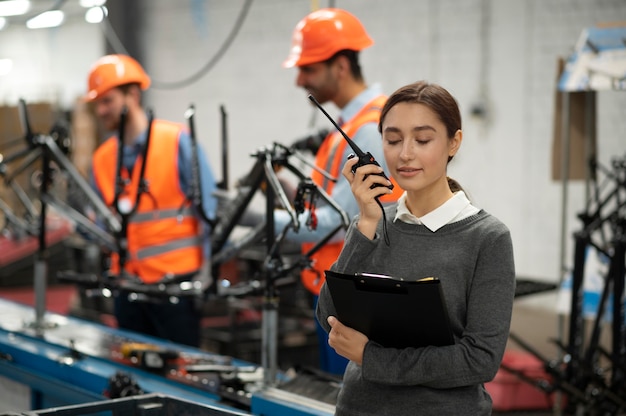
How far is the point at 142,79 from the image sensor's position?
4.32 metres

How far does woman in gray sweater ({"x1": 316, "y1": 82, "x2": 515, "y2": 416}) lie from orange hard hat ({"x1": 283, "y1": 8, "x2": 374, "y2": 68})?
1.28 meters

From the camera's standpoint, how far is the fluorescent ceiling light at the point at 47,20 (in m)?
11.3

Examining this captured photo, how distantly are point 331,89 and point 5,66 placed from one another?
414 inches

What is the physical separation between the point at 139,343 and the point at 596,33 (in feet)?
8.26

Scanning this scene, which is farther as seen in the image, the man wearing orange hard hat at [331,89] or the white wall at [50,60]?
the white wall at [50,60]

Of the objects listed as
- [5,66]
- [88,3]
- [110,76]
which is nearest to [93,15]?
[88,3]

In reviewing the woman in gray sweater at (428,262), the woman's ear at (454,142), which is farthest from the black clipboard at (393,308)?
the woman's ear at (454,142)

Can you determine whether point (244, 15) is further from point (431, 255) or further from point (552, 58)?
point (431, 255)

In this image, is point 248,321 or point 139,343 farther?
point 248,321

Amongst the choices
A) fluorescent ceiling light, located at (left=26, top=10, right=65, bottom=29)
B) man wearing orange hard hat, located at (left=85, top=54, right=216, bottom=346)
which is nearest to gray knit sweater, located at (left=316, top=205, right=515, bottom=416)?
man wearing orange hard hat, located at (left=85, top=54, right=216, bottom=346)

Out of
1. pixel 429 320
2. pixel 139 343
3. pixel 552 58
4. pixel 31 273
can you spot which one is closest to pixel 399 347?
pixel 429 320

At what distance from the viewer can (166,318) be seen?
160 inches

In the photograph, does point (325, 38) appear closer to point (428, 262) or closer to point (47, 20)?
point (428, 262)

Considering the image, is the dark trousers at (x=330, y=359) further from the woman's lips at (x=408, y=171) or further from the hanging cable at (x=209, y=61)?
the hanging cable at (x=209, y=61)
